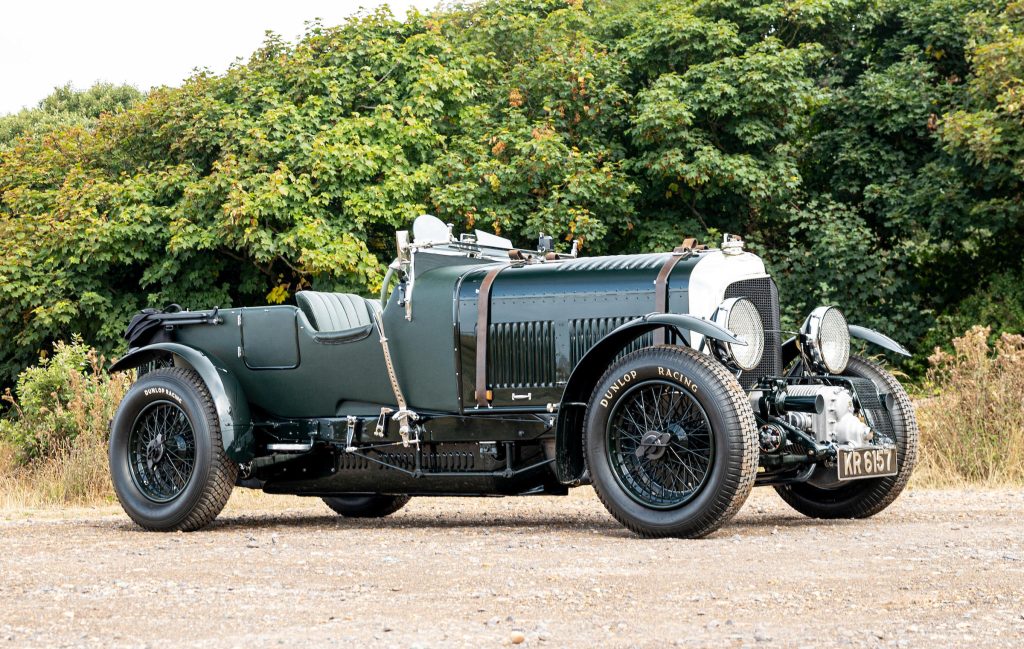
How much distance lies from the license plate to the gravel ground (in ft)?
1.13

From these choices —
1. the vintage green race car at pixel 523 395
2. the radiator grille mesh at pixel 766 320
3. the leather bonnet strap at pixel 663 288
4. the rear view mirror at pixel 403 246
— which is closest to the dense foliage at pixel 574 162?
the vintage green race car at pixel 523 395

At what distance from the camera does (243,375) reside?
30.6 feet

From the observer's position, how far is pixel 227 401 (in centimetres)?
889

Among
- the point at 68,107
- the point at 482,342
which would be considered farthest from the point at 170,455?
the point at 68,107

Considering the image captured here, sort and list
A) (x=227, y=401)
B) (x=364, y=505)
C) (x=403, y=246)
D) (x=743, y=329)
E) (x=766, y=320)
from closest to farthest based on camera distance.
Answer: (x=743, y=329)
(x=766, y=320)
(x=403, y=246)
(x=227, y=401)
(x=364, y=505)

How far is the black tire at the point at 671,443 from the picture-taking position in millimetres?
7004

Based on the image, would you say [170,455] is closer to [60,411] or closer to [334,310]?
[334,310]

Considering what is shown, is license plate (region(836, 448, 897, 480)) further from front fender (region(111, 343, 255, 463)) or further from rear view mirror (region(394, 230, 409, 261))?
front fender (region(111, 343, 255, 463))

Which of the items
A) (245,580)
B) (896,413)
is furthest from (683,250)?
(245,580)

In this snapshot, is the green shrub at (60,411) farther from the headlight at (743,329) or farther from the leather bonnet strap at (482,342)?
the headlight at (743,329)

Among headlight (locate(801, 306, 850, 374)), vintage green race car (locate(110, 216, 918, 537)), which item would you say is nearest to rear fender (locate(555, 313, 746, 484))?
vintage green race car (locate(110, 216, 918, 537))

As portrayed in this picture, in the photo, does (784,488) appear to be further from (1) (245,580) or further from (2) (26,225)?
(2) (26,225)

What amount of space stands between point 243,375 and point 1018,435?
671cm

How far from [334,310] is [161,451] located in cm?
158
